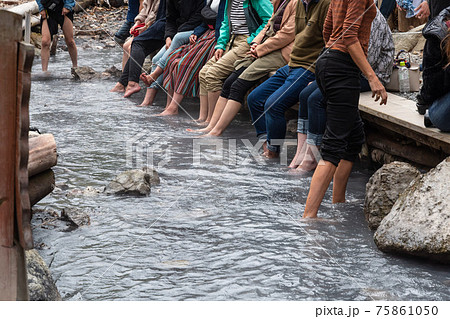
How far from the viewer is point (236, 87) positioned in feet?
23.8

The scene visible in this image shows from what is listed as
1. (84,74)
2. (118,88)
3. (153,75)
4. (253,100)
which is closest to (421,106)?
(253,100)

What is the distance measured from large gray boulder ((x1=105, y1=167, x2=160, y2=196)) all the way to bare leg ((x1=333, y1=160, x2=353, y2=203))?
1506 mm

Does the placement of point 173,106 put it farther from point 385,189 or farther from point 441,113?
point 441,113

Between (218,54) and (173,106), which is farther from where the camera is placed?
(173,106)

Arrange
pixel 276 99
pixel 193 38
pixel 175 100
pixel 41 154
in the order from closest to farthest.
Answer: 1. pixel 41 154
2. pixel 276 99
3. pixel 193 38
4. pixel 175 100

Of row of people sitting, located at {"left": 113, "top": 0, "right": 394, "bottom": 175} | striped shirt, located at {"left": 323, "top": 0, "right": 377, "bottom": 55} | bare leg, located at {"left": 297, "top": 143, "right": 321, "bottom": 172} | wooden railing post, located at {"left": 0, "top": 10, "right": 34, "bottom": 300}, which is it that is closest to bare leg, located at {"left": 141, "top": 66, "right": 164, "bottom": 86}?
row of people sitting, located at {"left": 113, "top": 0, "right": 394, "bottom": 175}

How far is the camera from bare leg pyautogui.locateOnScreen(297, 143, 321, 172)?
599 cm

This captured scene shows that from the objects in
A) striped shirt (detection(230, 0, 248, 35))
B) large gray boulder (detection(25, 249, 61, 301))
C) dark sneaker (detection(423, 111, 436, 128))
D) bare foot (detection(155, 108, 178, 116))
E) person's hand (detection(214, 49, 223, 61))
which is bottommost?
bare foot (detection(155, 108, 178, 116))

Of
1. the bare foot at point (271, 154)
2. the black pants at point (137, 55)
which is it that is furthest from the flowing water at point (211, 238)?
the black pants at point (137, 55)

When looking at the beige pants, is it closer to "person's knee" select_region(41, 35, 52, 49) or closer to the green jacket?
the green jacket

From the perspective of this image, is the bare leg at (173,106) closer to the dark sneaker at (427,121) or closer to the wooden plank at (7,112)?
the dark sneaker at (427,121)

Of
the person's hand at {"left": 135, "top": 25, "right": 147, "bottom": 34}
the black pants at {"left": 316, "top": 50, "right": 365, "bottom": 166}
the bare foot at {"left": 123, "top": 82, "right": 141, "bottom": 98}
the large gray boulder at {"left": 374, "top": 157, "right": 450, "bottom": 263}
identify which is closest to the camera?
the large gray boulder at {"left": 374, "top": 157, "right": 450, "bottom": 263}

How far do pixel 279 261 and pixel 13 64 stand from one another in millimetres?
2352

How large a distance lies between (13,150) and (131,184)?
334 cm
